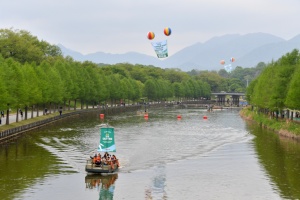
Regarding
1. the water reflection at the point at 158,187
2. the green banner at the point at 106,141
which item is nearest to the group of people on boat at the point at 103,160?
the green banner at the point at 106,141

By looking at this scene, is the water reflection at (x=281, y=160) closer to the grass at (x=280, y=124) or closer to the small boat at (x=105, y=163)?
the grass at (x=280, y=124)

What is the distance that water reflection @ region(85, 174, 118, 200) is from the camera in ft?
169

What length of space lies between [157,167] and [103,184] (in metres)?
12.5

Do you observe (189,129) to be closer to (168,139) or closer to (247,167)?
(168,139)

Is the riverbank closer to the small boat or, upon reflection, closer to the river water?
the river water

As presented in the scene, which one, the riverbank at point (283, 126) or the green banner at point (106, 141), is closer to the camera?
the green banner at point (106, 141)

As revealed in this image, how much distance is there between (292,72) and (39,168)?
64880 mm

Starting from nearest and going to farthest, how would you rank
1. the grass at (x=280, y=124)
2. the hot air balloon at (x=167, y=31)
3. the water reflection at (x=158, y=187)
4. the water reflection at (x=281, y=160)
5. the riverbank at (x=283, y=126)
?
the water reflection at (x=158, y=187) → the water reflection at (x=281, y=160) → the riverbank at (x=283, y=126) → the grass at (x=280, y=124) → the hot air balloon at (x=167, y=31)

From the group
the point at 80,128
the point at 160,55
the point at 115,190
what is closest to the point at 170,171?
the point at 115,190

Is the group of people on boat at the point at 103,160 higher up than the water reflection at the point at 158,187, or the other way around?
the group of people on boat at the point at 103,160

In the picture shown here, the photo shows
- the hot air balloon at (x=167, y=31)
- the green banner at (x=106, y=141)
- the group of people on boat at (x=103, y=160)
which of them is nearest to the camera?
the group of people on boat at (x=103, y=160)

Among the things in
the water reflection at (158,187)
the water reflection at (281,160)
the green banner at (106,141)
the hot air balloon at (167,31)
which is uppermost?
the hot air balloon at (167,31)

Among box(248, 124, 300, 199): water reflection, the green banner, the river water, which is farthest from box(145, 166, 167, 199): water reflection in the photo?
box(248, 124, 300, 199): water reflection

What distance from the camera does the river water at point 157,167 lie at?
5241 cm
